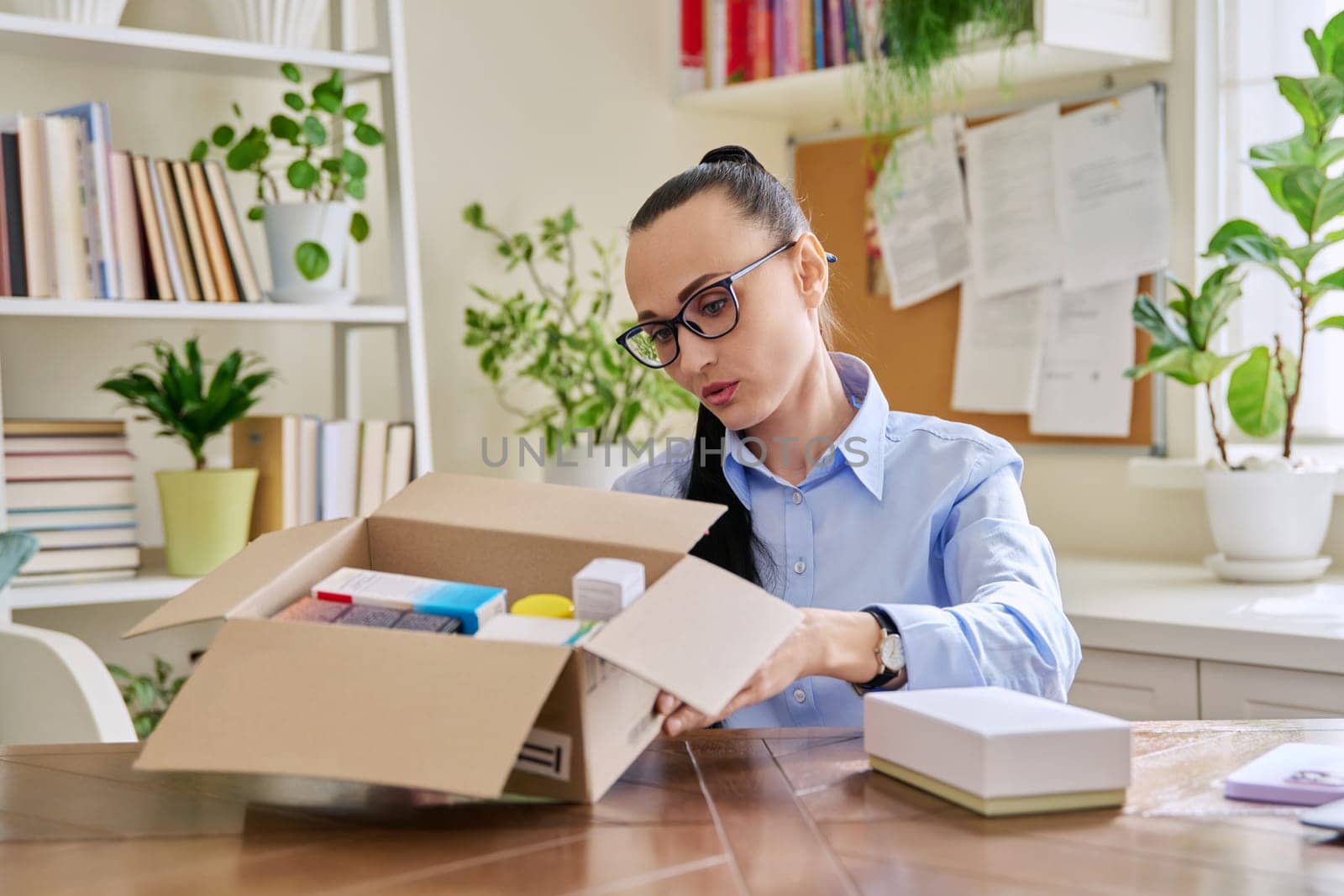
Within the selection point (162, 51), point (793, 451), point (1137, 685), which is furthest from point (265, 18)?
point (1137, 685)

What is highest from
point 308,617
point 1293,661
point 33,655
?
point 308,617

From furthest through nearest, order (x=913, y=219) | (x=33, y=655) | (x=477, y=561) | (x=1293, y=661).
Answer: (x=913, y=219) → (x=1293, y=661) → (x=33, y=655) → (x=477, y=561)

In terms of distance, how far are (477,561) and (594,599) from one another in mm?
171

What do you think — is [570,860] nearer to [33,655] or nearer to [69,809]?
[69,809]

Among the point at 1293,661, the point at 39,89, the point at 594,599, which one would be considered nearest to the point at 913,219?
the point at 1293,661

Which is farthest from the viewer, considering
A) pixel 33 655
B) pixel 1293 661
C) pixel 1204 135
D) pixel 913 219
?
pixel 913 219

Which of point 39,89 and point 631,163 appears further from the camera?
point 631,163

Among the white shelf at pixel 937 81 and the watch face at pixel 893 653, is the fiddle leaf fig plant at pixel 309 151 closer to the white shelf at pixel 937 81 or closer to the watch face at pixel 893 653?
the white shelf at pixel 937 81

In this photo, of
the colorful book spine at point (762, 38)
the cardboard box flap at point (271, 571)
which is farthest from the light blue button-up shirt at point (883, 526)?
the colorful book spine at point (762, 38)

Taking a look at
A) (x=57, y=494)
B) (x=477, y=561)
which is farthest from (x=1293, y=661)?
(x=57, y=494)

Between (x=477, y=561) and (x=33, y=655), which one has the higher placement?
(x=477, y=561)

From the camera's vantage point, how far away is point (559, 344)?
253 centimetres

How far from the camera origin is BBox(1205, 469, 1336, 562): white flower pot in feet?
7.17

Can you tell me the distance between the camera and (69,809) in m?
0.87
